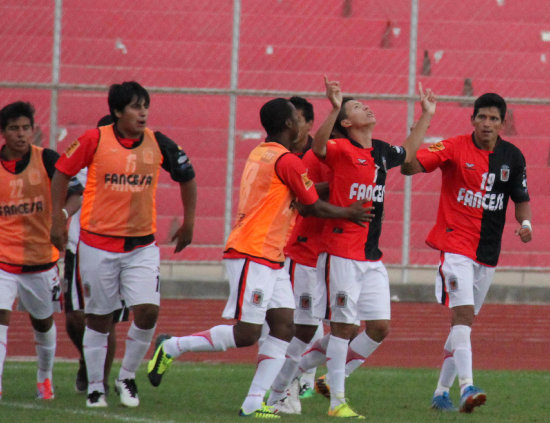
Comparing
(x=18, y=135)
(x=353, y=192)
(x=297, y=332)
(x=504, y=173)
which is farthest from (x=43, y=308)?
(x=504, y=173)

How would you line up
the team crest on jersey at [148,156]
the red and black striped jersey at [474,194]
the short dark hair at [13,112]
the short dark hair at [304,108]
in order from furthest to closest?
1. the short dark hair at [304,108]
2. the red and black striped jersey at [474,194]
3. the short dark hair at [13,112]
4. the team crest on jersey at [148,156]

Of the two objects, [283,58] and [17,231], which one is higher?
[283,58]

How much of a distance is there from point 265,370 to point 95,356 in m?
1.22

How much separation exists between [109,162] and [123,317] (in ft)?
4.75

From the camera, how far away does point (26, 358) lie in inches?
412

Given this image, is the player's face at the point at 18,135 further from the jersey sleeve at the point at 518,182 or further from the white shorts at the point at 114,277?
the jersey sleeve at the point at 518,182

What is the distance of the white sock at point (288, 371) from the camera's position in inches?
299

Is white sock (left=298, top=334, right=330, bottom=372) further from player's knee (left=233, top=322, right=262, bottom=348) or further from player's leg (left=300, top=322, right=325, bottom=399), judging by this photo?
player's knee (left=233, top=322, right=262, bottom=348)

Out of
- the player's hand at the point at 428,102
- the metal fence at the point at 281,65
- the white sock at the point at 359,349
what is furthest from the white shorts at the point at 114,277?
the metal fence at the point at 281,65

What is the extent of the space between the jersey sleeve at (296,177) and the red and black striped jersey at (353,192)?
55 cm

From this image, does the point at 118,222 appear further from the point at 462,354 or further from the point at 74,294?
the point at 462,354

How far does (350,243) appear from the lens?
749 centimetres

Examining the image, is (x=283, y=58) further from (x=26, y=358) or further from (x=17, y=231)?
(x=17, y=231)

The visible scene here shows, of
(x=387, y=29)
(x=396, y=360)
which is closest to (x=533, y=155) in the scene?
(x=387, y=29)
